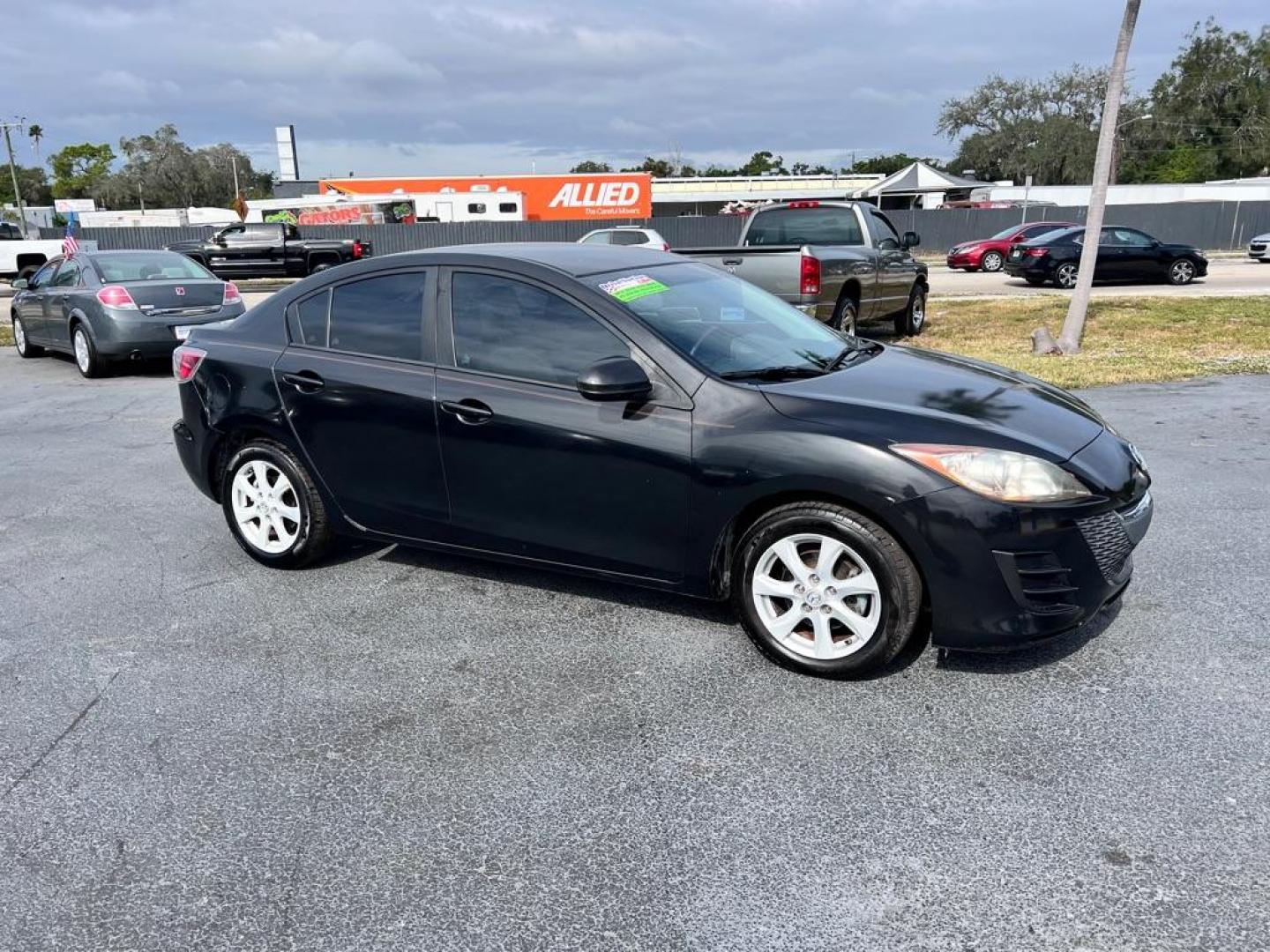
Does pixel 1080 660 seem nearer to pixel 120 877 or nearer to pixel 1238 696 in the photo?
pixel 1238 696

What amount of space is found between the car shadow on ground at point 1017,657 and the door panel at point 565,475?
1.13m

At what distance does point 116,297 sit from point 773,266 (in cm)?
749

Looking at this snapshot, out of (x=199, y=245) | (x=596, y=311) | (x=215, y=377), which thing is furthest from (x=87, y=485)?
(x=199, y=245)

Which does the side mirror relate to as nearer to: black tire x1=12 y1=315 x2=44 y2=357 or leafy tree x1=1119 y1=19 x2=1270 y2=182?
black tire x1=12 y1=315 x2=44 y2=357

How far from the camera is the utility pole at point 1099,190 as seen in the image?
1145 cm

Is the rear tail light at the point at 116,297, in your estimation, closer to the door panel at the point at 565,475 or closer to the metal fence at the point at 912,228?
the door panel at the point at 565,475

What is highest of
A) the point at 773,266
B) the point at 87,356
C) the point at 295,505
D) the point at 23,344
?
the point at 773,266

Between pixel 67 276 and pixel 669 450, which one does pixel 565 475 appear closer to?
pixel 669 450

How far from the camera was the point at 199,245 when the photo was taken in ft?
102

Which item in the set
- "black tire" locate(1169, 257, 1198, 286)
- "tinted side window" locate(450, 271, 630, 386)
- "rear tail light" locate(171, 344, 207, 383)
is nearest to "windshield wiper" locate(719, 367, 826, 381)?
"tinted side window" locate(450, 271, 630, 386)

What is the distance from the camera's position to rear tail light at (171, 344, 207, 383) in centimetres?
523

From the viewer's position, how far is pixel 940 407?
388cm

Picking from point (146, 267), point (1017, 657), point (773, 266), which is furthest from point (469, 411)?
point (146, 267)

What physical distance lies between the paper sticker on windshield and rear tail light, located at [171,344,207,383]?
2.31 m
